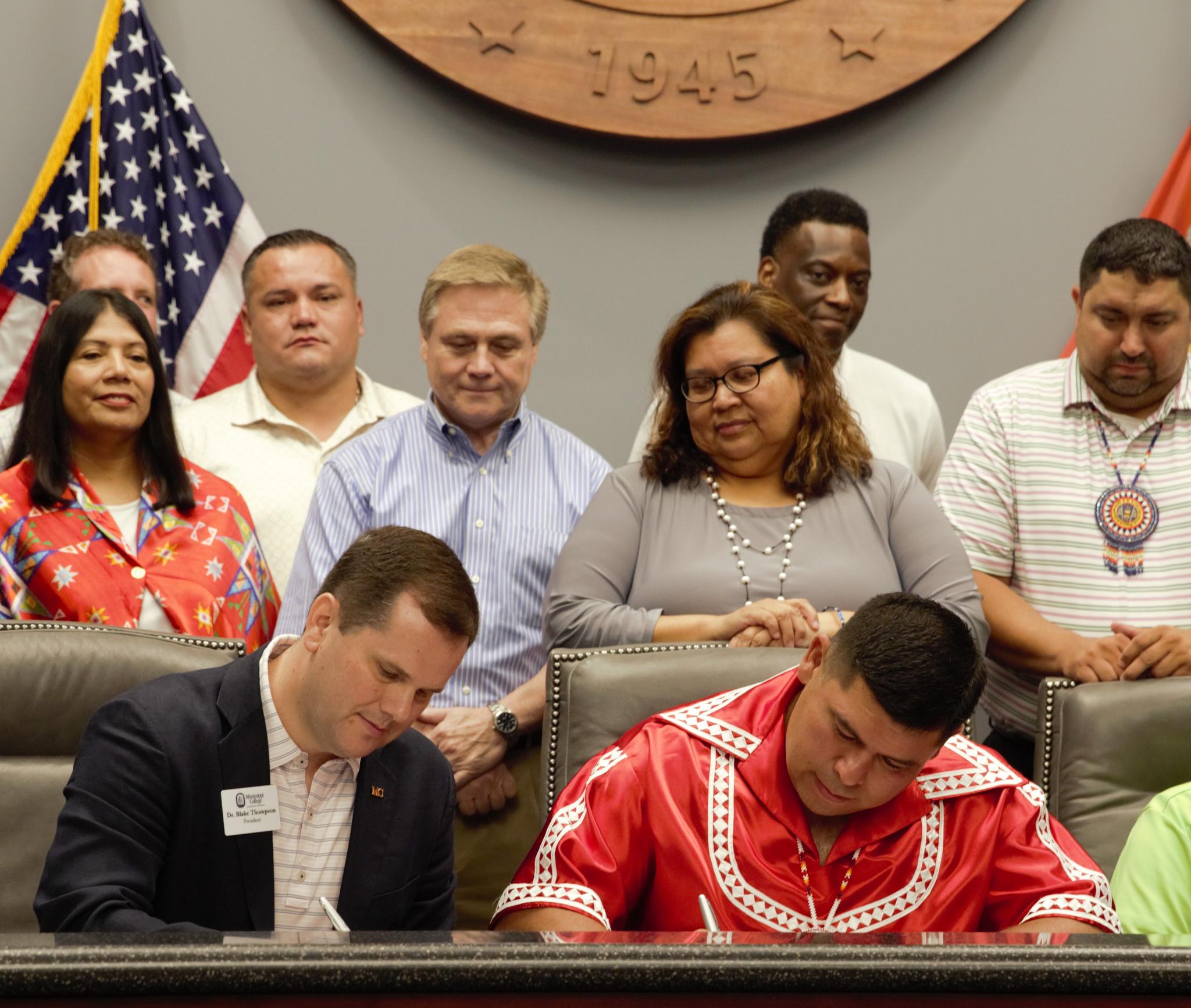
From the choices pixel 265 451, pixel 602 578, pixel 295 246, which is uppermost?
pixel 295 246

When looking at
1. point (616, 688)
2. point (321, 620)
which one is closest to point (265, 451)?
point (616, 688)

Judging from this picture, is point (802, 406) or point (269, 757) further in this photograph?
point (802, 406)

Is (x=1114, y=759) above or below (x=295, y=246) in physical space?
below

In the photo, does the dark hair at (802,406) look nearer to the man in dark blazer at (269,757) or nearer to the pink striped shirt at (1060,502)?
the pink striped shirt at (1060,502)

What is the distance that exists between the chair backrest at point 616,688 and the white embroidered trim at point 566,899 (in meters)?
0.36

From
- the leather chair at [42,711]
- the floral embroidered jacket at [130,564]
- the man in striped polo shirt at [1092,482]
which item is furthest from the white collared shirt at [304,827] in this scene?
the man in striped polo shirt at [1092,482]

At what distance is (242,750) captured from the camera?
1675 mm

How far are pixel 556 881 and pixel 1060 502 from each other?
4.78ft

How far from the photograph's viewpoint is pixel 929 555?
2.39 meters

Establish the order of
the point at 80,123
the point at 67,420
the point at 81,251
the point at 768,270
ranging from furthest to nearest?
the point at 80,123
the point at 768,270
the point at 81,251
the point at 67,420

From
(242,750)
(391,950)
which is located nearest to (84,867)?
(242,750)

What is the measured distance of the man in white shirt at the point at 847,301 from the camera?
312 cm

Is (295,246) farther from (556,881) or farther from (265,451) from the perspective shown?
(556,881)

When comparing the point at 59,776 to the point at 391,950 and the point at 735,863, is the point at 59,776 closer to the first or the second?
the point at 735,863
